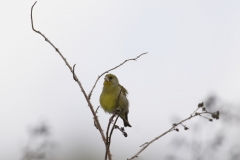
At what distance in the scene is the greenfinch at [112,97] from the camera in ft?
21.0

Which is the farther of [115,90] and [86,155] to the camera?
[86,155]

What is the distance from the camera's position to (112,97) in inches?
255

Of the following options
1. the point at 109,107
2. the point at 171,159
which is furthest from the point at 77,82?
the point at 109,107

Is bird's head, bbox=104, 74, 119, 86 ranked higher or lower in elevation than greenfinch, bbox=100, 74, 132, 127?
higher

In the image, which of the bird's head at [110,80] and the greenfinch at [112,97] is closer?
the greenfinch at [112,97]

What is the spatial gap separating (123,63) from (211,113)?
2.03 ft

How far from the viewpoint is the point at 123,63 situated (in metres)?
3.86

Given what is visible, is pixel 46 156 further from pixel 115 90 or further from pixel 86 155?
pixel 86 155

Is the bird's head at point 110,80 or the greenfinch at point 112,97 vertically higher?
the bird's head at point 110,80

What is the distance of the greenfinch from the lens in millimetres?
6391

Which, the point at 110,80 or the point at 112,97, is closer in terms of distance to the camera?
the point at 112,97

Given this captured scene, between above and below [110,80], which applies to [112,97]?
below

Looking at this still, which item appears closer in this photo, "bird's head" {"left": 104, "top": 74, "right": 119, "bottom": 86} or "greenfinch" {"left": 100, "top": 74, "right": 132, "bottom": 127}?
"greenfinch" {"left": 100, "top": 74, "right": 132, "bottom": 127}

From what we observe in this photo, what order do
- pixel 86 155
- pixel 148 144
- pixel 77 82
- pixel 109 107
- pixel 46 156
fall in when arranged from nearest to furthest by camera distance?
pixel 148 144, pixel 77 82, pixel 46 156, pixel 109 107, pixel 86 155
